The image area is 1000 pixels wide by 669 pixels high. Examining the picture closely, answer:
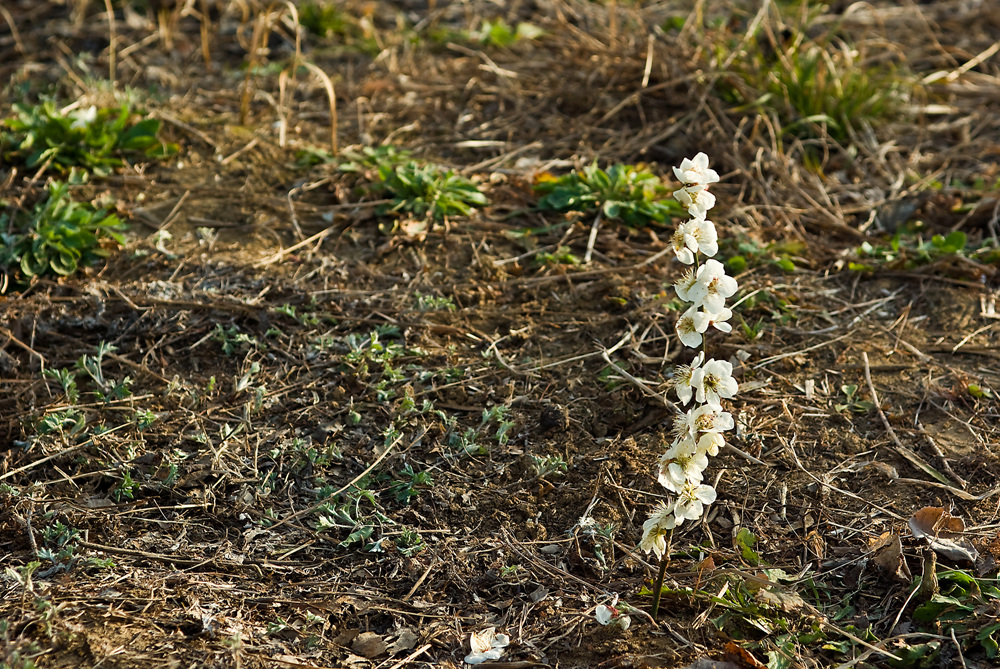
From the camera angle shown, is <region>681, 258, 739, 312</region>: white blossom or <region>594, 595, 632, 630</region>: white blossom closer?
<region>681, 258, 739, 312</region>: white blossom

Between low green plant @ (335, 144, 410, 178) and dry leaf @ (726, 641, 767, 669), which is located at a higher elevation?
low green plant @ (335, 144, 410, 178)

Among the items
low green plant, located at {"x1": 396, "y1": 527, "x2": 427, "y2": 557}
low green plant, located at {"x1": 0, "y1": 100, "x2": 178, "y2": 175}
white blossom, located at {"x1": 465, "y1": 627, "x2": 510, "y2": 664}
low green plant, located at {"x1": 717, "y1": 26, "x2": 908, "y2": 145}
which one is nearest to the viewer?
white blossom, located at {"x1": 465, "y1": 627, "x2": 510, "y2": 664}

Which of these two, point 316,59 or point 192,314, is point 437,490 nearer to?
point 192,314

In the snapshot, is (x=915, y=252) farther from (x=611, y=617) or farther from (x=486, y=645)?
(x=486, y=645)

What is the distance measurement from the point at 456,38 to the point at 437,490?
3302 mm

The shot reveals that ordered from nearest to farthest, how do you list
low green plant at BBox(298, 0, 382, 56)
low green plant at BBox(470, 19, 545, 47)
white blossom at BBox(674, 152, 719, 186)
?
white blossom at BBox(674, 152, 719, 186)
low green plant at BBox(470, 19, 545, 47)
low green plant at BBox(298, 0, 382, 56)

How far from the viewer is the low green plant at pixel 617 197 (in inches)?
139

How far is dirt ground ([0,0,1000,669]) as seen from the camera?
7.00 ft

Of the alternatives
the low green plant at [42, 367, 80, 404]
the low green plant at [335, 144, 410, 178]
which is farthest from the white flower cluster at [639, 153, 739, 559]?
the low green plant at [335, 144, 410, 178]

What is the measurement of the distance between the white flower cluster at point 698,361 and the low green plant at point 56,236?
2.44m

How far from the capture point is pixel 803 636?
206 centimetres

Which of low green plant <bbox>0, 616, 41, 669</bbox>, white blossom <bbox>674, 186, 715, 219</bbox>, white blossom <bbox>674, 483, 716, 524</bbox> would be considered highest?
white blossom <bbox>674, 186, 715, 219</bbox>

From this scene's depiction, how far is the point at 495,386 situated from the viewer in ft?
9.37

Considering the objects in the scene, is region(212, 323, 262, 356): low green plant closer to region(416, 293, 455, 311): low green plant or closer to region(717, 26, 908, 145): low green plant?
region(416, 293, 455, 311): low green plant
